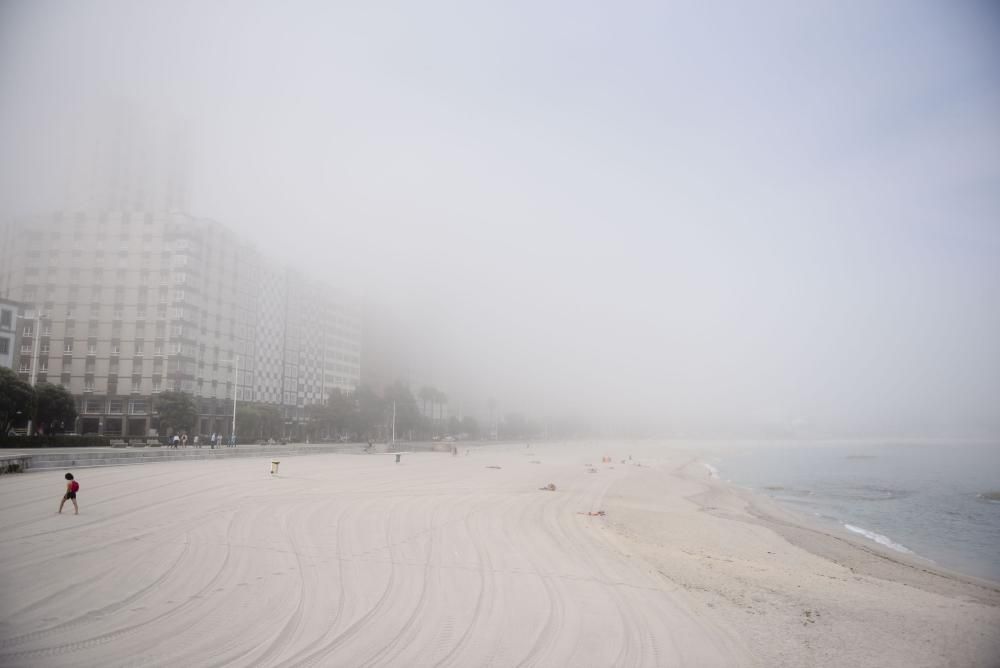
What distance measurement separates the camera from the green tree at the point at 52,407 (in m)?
57.6

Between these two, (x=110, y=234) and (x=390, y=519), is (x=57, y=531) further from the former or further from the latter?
(x=110, y=234)

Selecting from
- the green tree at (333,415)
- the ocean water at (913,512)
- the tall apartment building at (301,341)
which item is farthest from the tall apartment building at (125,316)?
the ocean water at (913,512)

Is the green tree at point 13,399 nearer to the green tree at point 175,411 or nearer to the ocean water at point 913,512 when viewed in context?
the green tree at point 175,411

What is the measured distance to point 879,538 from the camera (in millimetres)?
29484

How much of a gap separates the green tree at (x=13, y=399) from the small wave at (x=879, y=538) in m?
64.5

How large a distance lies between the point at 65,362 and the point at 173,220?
25180 mm

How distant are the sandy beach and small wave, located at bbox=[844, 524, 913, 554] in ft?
7.93

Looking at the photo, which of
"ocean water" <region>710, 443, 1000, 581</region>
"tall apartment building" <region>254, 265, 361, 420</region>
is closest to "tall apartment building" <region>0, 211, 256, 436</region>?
"tall apartment building" <region>254, 265, 361, 420</region>

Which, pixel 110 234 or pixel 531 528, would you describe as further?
pixel 110 234

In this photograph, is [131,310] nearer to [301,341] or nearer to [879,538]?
[301,341]

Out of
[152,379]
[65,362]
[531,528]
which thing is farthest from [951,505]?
[65,362]

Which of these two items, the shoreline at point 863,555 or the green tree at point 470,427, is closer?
the shoreline at point 863,555

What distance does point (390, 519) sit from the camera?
22344 mm

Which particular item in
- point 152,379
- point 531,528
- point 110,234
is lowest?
point 531,528
